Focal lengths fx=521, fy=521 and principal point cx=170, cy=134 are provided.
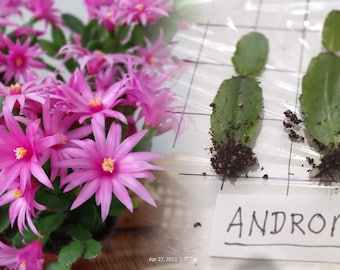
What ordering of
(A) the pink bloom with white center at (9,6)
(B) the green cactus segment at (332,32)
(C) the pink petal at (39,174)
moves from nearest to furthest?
(C) the pink petal at (39,174) < (B) the green cactus segment at (332,32) < (A) the pink bloom with white center at (9,6)

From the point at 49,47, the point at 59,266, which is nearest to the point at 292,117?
the point at 59,266

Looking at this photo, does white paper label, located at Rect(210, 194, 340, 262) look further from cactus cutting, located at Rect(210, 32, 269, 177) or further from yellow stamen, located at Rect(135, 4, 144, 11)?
yellow stamen, located at Rect(135, 4, 144, 11)

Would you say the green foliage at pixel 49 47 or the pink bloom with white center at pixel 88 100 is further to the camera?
the green foliage at pixel 49 47

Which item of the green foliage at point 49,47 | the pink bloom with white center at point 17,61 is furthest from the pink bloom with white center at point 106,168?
the green foliage at point 49,47

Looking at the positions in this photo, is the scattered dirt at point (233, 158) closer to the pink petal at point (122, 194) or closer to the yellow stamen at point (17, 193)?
the pink petal at point (122, 194)

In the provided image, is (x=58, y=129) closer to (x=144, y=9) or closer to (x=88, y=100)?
(x=88, y=100)

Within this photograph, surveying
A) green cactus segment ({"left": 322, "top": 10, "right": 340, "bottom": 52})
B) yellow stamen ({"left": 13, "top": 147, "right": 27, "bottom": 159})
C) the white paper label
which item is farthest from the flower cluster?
green cactus segment ({"left": 322, "top": 10, "right": 340, "bottom": 52})

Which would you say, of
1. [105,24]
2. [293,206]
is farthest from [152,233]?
[105,24]
